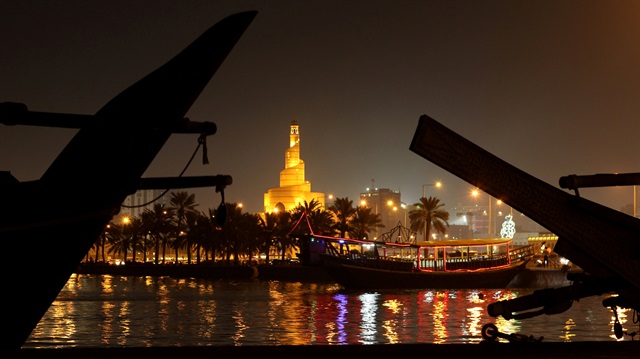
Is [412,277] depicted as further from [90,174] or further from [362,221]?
[90,174]

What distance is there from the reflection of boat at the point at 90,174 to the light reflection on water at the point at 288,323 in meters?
15.6

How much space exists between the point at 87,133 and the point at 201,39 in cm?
163

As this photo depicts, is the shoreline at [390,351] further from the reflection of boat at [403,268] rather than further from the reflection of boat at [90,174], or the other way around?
the reflection of boat at [403,268]

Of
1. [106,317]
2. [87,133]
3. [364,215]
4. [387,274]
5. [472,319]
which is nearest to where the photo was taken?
[87,133]

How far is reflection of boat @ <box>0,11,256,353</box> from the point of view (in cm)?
926

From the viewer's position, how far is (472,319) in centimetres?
3453

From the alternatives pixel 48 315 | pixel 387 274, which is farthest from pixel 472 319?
pixel 387 274

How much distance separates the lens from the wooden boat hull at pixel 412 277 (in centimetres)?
6575

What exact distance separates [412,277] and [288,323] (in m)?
35.3

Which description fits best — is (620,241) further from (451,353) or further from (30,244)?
(30,244)

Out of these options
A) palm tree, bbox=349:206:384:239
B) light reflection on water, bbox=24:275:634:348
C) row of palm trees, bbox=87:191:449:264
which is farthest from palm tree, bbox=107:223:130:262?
light reflection on water, bbox=24:275:634:348

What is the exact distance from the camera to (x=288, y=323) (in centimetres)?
3303

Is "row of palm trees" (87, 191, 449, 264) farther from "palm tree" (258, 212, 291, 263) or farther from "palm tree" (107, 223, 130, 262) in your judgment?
"palm tree" (107, 223, 130, 262)

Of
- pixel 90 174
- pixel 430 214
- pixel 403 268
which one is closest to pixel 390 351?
pixel 90 174
